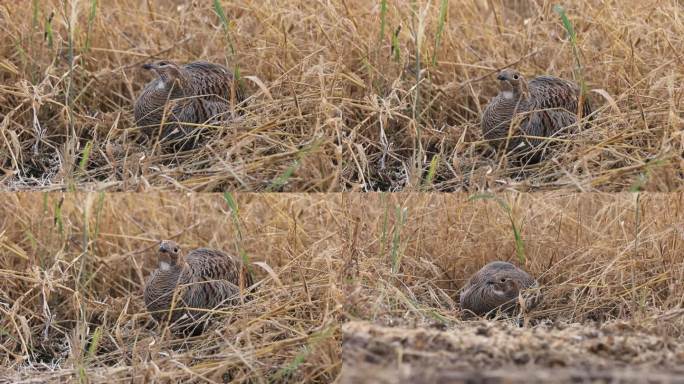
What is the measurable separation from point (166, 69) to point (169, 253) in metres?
0.87

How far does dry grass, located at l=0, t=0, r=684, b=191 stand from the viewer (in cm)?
422

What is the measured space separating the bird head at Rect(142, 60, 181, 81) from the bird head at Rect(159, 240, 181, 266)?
2.56 ft

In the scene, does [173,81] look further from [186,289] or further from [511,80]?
[511,80]

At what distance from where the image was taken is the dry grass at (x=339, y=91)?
4.22 meters

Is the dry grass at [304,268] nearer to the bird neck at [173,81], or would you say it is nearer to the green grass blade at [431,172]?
the green grass blade at [431,172]

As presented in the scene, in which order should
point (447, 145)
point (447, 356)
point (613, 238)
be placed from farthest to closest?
point (613, 238) → point (447, 145) → point (447, 356)

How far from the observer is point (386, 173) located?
174 inches

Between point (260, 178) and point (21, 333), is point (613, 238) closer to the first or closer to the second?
point (260, 178)

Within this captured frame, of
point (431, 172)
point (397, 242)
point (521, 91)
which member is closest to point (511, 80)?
point (521, 91)

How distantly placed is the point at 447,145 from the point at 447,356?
1.67 m

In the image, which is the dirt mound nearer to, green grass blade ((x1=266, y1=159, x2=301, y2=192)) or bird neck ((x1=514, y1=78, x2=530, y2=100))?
green grass blade ((x1=266, y1=159, x2=301, y2=192))

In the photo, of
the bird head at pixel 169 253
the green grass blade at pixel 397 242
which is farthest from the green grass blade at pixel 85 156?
the green grass blade at pixel 397 242

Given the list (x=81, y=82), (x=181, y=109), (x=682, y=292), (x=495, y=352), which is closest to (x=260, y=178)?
(x=181, y=109)

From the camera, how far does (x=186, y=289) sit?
4.65 m
